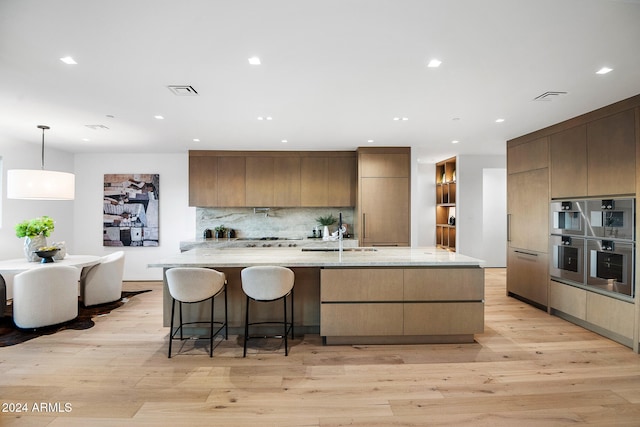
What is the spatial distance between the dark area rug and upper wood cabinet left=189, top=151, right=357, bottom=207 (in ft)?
7.45

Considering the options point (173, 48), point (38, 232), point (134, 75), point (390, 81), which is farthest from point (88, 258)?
point (390, 81)

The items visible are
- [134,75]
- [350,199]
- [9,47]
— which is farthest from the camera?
[350,199]

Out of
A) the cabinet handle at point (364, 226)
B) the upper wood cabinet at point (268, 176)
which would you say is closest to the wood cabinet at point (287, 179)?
the upper wood cabinet at point (268, 176)

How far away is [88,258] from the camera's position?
4809mm

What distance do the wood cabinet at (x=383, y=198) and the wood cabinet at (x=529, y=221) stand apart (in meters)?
1.60

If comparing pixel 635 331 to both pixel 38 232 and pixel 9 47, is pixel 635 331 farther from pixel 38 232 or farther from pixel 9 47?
pixel 38 232

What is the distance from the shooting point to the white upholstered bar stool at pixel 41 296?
3.72 m

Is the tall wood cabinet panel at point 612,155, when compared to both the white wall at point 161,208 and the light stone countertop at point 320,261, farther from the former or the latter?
the white wall at point 161,208

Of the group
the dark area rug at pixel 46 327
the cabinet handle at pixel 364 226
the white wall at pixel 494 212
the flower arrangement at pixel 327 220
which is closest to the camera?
the dark area rug at pixel 46 327

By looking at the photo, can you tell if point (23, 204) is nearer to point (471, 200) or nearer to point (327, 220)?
point (327, 220)

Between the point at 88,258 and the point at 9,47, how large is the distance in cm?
330

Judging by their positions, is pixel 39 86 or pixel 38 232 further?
pixel 38 232

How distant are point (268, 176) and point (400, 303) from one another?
145 inches

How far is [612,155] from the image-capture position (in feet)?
11.6
